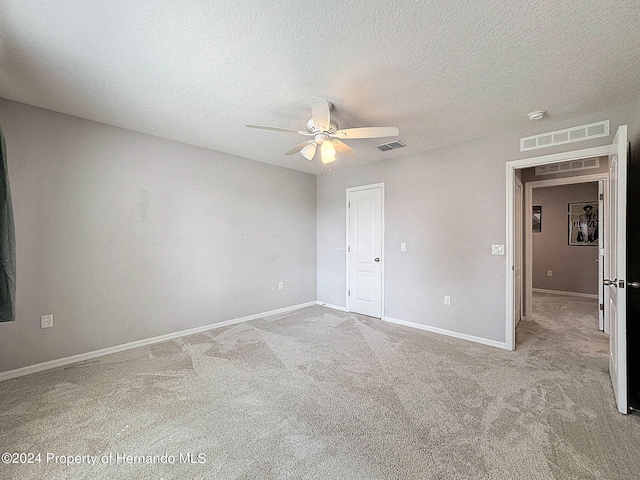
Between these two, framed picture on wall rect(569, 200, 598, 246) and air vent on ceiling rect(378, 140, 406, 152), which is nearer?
air vent on ceiling rect(378, 140, 406, 152)

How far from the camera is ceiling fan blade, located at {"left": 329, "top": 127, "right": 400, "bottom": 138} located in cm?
239

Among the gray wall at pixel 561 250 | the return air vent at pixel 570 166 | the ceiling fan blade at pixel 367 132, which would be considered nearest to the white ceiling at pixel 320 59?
the ceiling fan blade at pixel 367 132

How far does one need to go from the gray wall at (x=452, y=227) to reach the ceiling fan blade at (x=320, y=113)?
2.02 meters

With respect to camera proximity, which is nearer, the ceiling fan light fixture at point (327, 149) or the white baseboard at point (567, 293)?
the ceiling fan light fixture at point (327, 149)

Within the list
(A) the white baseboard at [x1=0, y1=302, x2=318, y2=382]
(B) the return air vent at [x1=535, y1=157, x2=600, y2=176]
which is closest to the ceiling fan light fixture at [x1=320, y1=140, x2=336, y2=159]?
(A) the white baseboard at [x1=0, y1=302, x2=318, y2=382]

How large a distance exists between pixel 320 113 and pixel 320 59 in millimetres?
390

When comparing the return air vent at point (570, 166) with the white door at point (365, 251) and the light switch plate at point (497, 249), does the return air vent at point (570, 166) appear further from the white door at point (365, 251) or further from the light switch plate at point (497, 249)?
the white door at point (365, 251)

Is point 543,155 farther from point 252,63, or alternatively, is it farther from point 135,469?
point 135,469

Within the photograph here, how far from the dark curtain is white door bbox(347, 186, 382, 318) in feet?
13.1

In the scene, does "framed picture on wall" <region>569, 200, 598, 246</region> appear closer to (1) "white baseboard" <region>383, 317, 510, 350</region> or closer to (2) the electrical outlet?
(1) "white baseboard" <region>383, 317, 510, 350</region>

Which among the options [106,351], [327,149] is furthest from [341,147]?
[106,351]

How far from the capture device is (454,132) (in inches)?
130

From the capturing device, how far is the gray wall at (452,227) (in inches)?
131

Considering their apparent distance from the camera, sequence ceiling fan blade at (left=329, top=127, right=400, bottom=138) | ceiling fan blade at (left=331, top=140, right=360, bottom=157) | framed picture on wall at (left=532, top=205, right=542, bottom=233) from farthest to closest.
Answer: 1. framed picture on wall at (left=532, top=205, right=542, bottom=233)
2. ceiling fan blade at (left=331, top=140, right=360, bottom=157)
3. ceiling fan blade at (left=329, top=127, right=400, bottom=138)
